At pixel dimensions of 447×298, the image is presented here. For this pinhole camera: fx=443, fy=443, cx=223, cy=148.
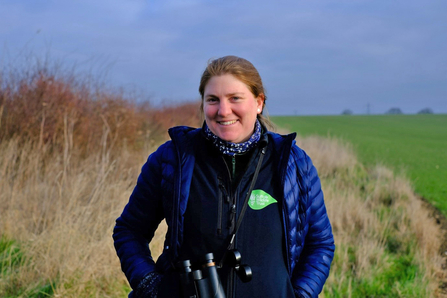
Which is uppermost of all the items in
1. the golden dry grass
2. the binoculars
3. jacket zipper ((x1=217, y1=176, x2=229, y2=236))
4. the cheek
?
the cheek

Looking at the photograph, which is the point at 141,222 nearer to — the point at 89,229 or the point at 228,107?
the point at 228,107

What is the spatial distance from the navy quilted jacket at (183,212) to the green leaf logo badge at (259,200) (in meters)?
0.09

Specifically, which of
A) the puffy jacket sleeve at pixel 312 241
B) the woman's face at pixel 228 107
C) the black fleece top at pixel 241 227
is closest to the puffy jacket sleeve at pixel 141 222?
the black fleece top at pixel 241 227

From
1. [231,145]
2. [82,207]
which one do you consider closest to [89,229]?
[82,207]

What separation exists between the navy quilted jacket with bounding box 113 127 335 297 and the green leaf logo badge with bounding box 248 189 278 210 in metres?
0.09

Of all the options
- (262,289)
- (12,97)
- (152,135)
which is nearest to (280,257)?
(262,289)

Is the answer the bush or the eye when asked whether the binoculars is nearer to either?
the eye

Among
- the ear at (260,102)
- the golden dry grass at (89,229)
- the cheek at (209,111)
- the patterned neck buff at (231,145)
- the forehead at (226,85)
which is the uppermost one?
the forehead at (226,85)

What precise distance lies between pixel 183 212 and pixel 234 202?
0.78 ft

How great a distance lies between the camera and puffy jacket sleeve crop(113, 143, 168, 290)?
2.16 m

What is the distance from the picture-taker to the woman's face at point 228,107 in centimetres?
207

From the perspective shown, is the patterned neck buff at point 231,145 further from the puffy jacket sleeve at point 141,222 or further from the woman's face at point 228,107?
the puffy jacket sleeve at point 141,222

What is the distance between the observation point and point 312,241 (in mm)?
2217

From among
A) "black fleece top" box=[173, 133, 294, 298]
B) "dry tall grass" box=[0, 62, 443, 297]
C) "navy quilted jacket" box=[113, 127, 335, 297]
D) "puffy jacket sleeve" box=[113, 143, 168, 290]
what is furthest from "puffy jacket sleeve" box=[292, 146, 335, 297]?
"dry tall grass" box=[0, 62, 443, 297]
